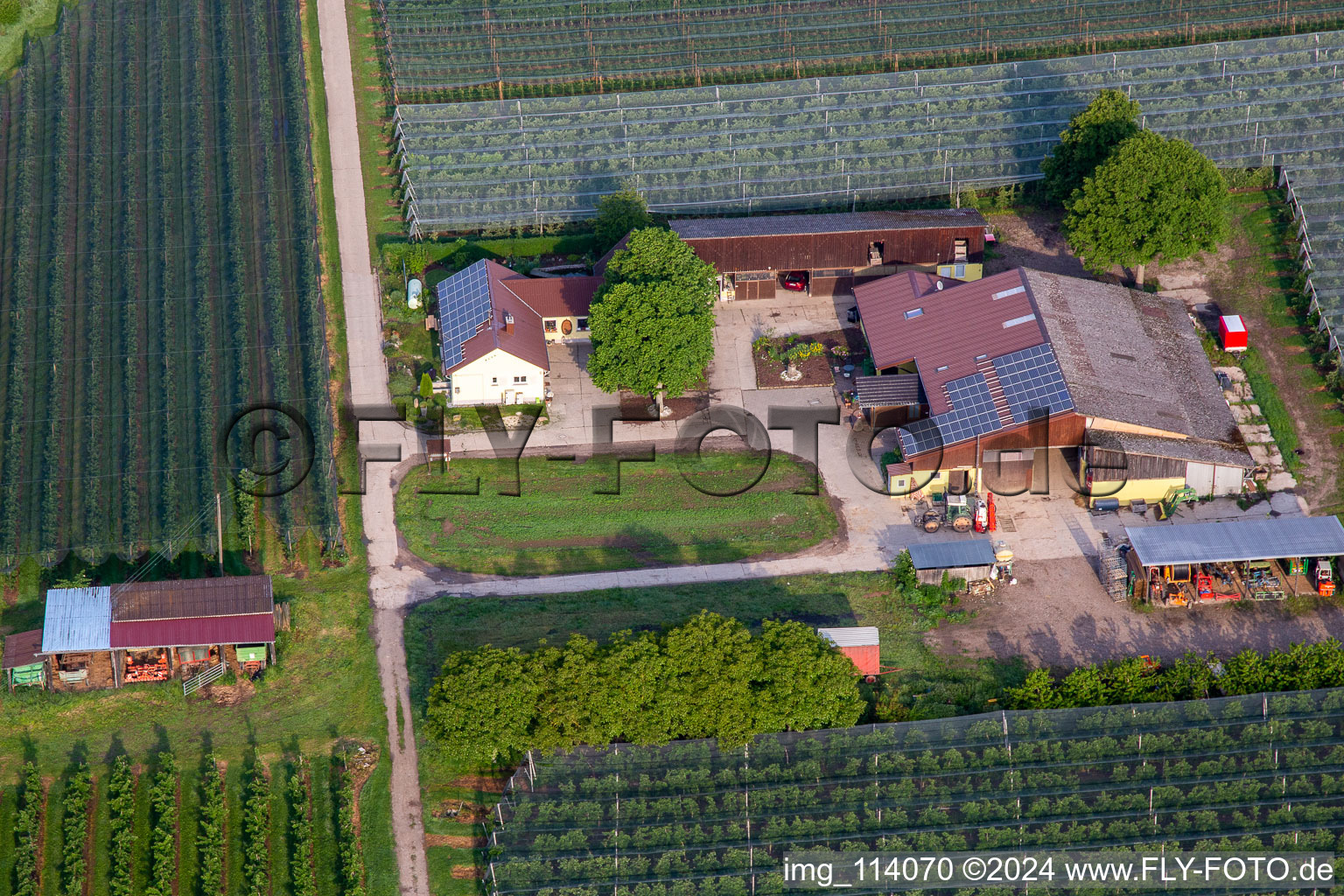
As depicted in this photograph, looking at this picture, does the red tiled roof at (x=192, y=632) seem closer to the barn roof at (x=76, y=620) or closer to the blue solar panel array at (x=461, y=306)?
the barn roof at (x=76, y=620)

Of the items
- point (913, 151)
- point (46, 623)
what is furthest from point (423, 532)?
point (913, 151)

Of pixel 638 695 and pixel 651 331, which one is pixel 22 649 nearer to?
pixel 638 695

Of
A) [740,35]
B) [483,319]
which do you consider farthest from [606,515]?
[740,35]

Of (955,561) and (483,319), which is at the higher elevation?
(483,319)

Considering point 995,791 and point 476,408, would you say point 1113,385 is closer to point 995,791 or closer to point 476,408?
point 995,791

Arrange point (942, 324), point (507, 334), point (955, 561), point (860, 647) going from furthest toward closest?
point (507, 334) → point (942, 324) → point (955, 561) → point (860, 647)

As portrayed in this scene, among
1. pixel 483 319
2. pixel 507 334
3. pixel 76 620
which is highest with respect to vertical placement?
pixel 483 319

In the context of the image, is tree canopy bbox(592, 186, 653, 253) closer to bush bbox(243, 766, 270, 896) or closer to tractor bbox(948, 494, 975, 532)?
tractor bbox(948, 494, 975, 532)
